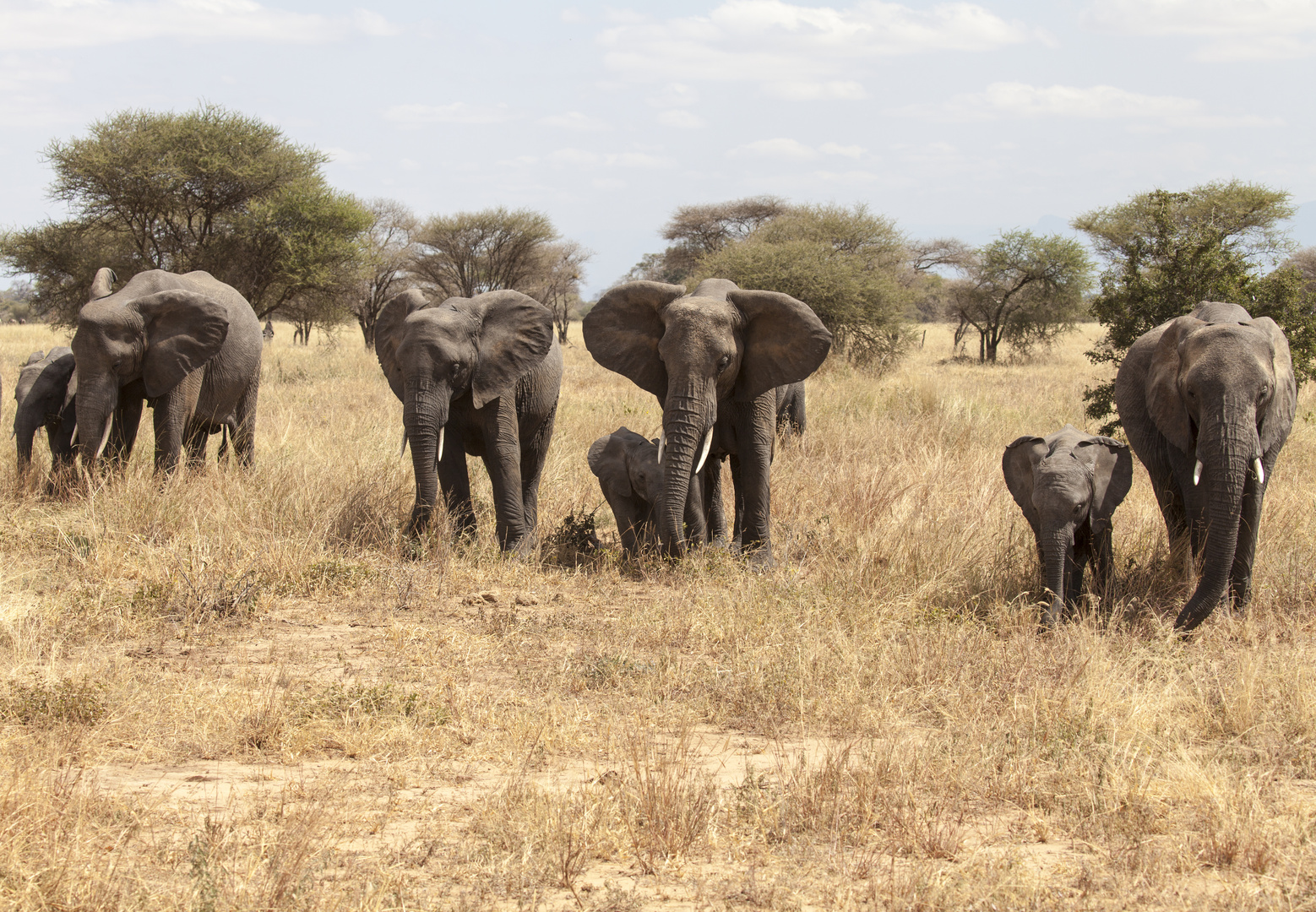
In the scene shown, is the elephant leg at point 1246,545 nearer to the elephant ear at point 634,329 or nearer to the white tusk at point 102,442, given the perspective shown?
the elephant ear at point 634,329

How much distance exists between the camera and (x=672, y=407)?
6.98m

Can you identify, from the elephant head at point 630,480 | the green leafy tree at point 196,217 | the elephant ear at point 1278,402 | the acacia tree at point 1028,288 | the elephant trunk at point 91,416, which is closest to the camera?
the elephant ear at point 1278,402

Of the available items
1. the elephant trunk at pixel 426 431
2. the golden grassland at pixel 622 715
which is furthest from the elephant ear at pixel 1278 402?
the elephant trunk at pixel 426 431

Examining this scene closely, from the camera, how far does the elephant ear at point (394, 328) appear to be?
7.61 meters

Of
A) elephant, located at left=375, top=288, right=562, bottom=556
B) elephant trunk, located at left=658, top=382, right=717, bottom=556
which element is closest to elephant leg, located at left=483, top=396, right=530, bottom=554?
elephant, located at left=375, top=288, right=562, bottom=556

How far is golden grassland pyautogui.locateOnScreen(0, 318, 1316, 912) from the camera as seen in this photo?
3.40 m

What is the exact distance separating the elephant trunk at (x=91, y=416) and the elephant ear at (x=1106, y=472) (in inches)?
270

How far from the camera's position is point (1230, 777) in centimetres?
418

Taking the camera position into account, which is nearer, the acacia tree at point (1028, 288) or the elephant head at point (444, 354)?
the elephant head at point (444, 354)

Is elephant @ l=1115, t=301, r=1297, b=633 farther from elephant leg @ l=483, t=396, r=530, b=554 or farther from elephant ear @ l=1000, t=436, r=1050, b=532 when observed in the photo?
elephant leg @ l=483, t=396, r=530, b=554

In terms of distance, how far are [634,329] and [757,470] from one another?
52.0 inches

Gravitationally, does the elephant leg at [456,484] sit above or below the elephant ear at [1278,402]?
below

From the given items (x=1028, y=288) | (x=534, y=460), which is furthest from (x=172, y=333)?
(x=1028, y=288)

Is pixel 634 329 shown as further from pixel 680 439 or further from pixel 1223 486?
pixel 1223 486
